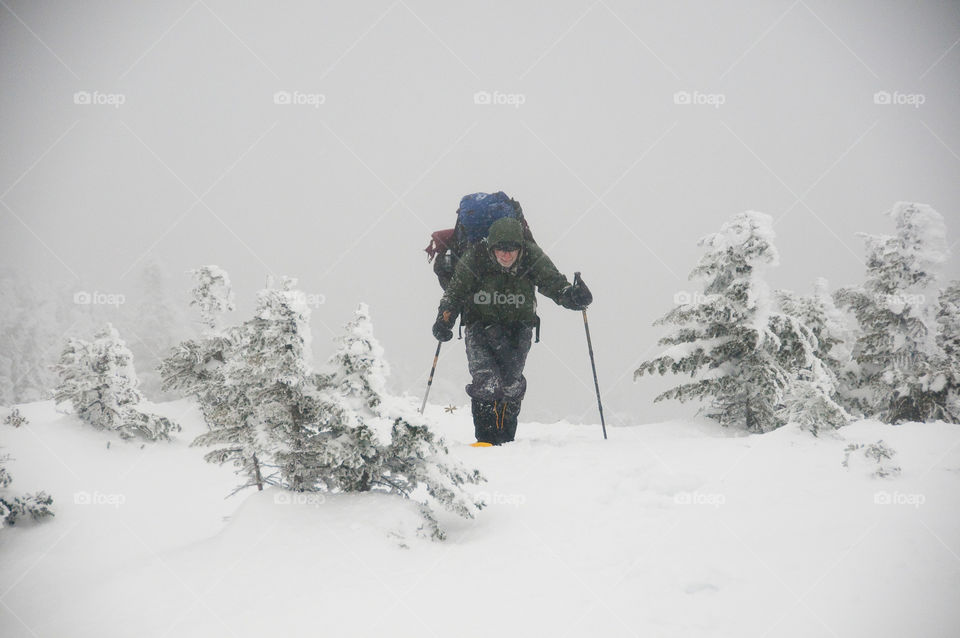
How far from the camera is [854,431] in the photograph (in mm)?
5309

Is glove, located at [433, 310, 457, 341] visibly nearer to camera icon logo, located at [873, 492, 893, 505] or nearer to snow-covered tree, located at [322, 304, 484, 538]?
snow-covered tree, located at [322, 304, 484, 538]

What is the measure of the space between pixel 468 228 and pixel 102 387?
41.7 feet

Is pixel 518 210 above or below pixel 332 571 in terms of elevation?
above

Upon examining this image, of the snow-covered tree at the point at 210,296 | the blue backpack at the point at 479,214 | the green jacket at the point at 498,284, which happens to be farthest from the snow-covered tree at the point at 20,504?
the snow-covered tree at the point at 210,296

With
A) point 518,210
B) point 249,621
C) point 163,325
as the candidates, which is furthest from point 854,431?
point 163,325

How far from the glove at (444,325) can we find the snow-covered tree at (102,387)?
11886mm

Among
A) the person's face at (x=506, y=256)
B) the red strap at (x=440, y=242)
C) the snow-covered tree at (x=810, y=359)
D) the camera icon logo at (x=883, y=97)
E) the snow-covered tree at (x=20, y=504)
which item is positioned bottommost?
the snow-covered tree at (x=20, y=504)

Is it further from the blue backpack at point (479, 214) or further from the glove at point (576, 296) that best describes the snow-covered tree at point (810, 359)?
the blue backpack at point (479, 214)

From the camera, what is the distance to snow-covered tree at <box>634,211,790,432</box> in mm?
8039

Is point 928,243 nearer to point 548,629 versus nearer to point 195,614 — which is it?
point 548,629

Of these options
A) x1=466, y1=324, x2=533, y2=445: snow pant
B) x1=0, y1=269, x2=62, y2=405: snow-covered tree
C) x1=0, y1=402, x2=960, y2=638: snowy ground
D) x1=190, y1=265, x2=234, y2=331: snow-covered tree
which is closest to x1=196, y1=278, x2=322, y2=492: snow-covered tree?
x1=0, y1=402, x2=960, y2=638: snowy ground

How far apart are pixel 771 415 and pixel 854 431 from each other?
2892 mm

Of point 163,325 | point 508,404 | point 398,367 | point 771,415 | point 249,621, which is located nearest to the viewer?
point 249,621

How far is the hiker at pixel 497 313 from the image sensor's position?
284 inches
